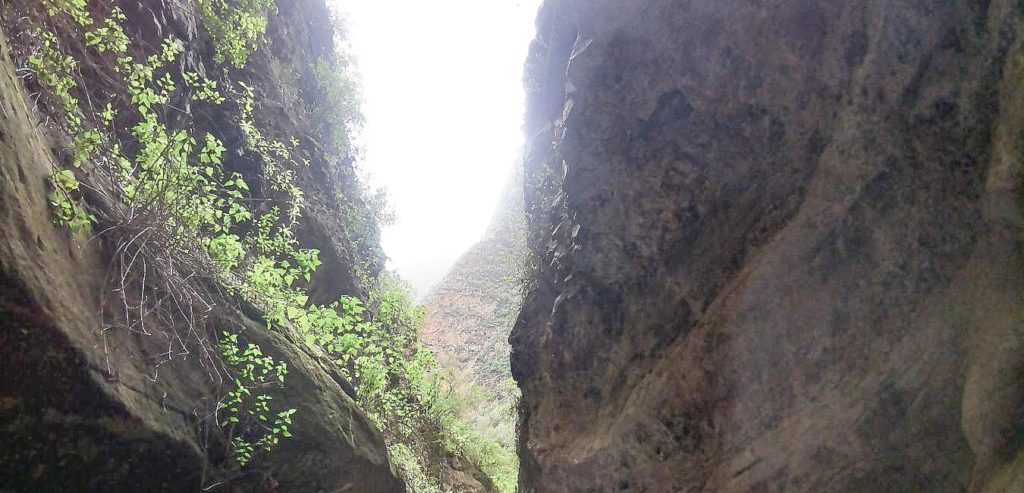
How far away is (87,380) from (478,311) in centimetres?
2228

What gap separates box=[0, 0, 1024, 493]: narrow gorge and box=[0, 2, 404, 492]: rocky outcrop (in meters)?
0.02

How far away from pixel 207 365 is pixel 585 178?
3.85 metres

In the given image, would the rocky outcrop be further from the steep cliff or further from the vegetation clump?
the steep cliff

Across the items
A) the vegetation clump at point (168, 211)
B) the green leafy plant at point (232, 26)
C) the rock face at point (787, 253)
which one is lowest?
the rock face at point (787, 253)

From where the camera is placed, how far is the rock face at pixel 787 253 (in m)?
3.36

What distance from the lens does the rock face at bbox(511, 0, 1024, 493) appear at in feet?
11.0

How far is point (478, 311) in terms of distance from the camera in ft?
83.4

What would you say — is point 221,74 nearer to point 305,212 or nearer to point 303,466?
point 305,212

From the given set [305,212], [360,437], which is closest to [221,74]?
[305,212]

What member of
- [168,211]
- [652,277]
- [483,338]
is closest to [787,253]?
[652,277]

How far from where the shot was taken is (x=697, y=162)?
15.0ft

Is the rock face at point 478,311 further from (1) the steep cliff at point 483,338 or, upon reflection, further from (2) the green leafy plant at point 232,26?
(2) the green leafy plant at point 232,26

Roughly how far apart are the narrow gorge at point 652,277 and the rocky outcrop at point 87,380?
0.06ft

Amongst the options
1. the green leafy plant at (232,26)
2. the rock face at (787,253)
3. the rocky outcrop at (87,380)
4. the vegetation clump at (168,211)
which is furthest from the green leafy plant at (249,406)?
the green leafy plant at (232,26)
